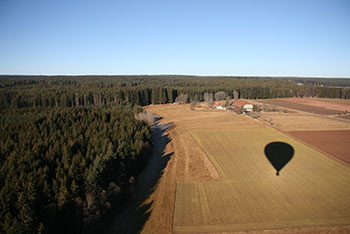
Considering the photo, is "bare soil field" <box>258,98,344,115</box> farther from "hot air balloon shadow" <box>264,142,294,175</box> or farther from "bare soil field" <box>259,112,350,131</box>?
"hot air balloon shadow" <box>264,142,294,175</box>

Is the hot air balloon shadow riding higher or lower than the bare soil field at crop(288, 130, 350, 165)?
lower

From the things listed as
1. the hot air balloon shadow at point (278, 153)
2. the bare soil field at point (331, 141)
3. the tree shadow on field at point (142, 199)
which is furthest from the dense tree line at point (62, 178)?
the bare soil field at point (331, 141)

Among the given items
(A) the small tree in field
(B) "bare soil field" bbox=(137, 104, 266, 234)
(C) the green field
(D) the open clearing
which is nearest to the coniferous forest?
(B) "bare soil field" bbox=(137, 104, 266, 234)

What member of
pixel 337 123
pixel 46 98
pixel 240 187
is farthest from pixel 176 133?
pixel 46 98

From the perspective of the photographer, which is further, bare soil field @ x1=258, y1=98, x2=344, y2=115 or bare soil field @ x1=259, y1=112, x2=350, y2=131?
bare soil field @ x1=258, y1=98, x2=344, y2=115

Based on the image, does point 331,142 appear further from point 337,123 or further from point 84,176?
point 84,176

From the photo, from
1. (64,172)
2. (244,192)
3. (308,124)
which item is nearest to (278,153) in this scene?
(244,192)

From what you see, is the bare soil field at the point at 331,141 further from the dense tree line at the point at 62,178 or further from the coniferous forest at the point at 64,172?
the dense tree line at the point at 62,178
